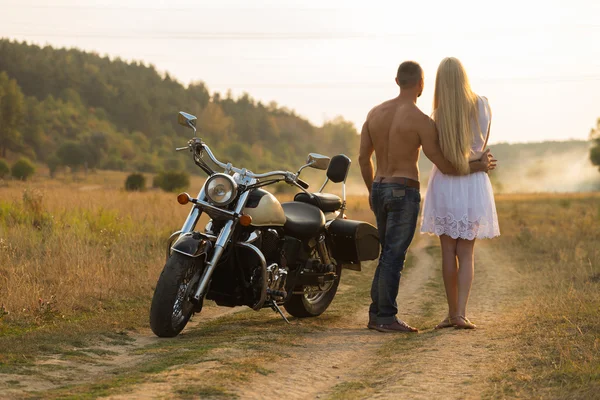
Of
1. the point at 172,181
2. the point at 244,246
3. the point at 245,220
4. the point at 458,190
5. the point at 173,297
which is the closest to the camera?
the point at 173,297

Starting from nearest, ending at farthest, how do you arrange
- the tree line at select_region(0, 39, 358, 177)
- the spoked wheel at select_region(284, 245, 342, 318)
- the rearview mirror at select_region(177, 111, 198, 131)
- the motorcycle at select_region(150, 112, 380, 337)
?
1. the motorcycle at select_region(150, 112, 380, 337)
2. the rearview mirror at select_region(177, 111, 198, 131)
3. the spoked wheel at select_region(284, 245, 342, 318)
4. the tree line at select_region(0, 39, 358, 177)

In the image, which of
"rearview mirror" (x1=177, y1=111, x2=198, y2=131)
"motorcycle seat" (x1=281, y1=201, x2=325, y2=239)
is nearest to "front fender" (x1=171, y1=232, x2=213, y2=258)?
"rearview mirror" (x1=177, y1=111, x2=198, y2=131)

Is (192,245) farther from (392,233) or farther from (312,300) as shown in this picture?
(312,300)

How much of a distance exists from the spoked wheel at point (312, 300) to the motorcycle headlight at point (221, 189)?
1.64m

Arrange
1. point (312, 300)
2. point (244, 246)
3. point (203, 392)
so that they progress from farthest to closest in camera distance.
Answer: point (312, 300) < point (244, 246) < point (203, 392)

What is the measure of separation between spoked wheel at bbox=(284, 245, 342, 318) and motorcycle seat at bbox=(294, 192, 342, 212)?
464mm

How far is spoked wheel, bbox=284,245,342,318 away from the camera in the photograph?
8.63 metres

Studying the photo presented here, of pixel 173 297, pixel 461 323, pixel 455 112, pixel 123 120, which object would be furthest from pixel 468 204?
pixel 123 120

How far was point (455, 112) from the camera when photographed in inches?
309

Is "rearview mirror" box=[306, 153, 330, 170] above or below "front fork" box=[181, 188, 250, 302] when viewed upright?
above

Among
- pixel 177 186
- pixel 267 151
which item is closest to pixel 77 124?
pixel 267 151

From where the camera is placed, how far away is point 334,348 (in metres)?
7.07

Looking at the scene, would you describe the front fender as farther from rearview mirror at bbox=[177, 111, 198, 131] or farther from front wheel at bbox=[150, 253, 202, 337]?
rearview mirror at bbox=[177, 111, 198, 131]

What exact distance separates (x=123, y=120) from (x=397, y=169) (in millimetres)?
86155
